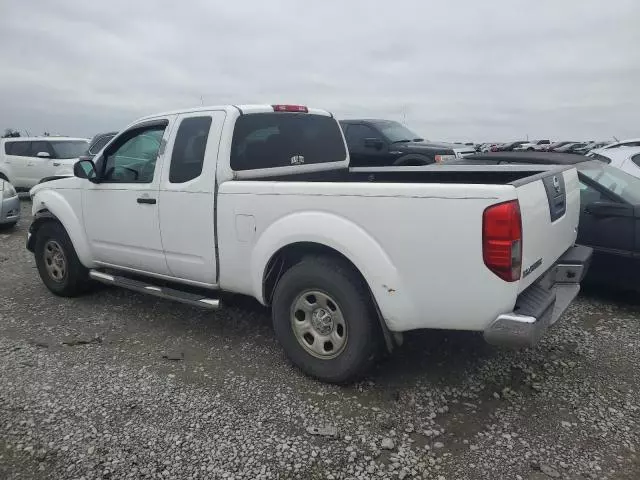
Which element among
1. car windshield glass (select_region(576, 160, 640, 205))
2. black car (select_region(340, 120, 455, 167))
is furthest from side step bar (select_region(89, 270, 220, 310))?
black car (select_region(340, 120, 455, 167))

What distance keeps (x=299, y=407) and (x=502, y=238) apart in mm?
1604

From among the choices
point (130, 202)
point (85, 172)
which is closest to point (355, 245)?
point (130, 202)

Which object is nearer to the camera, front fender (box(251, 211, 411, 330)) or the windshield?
front fender (box(251, 211, 411, 330))

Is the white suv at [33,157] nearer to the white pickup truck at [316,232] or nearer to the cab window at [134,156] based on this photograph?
the white pickup truck at [316,232]

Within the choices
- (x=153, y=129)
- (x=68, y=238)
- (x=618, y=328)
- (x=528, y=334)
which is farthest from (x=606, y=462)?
(x=68, y=238)

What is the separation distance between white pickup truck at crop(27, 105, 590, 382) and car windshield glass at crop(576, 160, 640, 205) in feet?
3.71

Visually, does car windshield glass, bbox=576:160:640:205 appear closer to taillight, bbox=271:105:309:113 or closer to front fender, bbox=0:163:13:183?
taillight, bbox=271:105:309:113

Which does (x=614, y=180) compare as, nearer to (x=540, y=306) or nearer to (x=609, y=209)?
(x=609, y=209)

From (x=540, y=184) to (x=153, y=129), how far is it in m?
3.18

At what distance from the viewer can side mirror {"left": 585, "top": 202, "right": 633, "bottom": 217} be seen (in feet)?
14.7

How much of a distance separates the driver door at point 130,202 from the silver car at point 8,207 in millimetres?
5981

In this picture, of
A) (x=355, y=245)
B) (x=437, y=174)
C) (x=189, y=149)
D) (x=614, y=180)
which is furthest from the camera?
(x=614, y=180)

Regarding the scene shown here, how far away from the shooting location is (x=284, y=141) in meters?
4.32

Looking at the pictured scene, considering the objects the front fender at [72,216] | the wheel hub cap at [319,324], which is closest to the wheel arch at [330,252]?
the wheel hub cap at [319,324]
